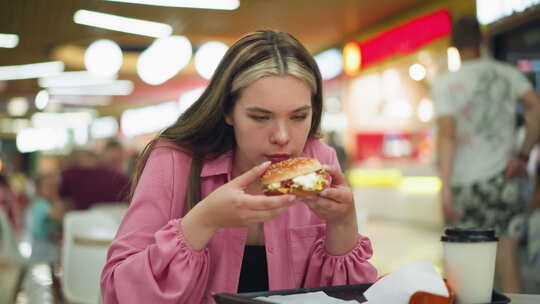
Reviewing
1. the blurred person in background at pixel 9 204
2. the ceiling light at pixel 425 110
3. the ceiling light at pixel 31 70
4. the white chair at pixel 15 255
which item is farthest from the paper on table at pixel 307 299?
the ceiling light at pixel 31 70

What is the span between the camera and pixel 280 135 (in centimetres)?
135

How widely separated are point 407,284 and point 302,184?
0.33 metres

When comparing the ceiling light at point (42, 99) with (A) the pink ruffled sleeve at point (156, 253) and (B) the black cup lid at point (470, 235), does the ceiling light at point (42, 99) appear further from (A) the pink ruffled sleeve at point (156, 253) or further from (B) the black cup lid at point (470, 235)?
(B) the black cup lid at point (470, 235)

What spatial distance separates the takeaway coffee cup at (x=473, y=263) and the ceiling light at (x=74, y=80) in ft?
48.5

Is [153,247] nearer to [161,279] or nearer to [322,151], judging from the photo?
[161,279]

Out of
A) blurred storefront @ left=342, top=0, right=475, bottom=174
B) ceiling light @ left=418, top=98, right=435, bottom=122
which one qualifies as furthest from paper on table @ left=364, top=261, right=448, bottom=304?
ceiling light @ left=418, top=98, right=435, bottom=122

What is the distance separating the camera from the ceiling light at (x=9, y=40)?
1082cm

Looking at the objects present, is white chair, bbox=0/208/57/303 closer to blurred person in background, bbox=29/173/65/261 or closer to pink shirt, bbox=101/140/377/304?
blurred person in background, bbox=29/173/65/261

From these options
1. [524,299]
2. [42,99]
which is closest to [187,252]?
[524,299]

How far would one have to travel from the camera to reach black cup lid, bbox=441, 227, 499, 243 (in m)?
Result: 1.07

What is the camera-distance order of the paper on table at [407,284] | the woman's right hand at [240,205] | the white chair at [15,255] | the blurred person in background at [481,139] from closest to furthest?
the paper on table at [407,284] → the woman's right hand at [240,205] → the blurred person in background at [481,139] → the white chair at [15,255]

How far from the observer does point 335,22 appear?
10.7 metres

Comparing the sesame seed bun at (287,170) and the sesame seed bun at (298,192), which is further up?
the sesame seed bun at (287,170)

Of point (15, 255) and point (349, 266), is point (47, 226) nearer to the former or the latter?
point (15, 255)
